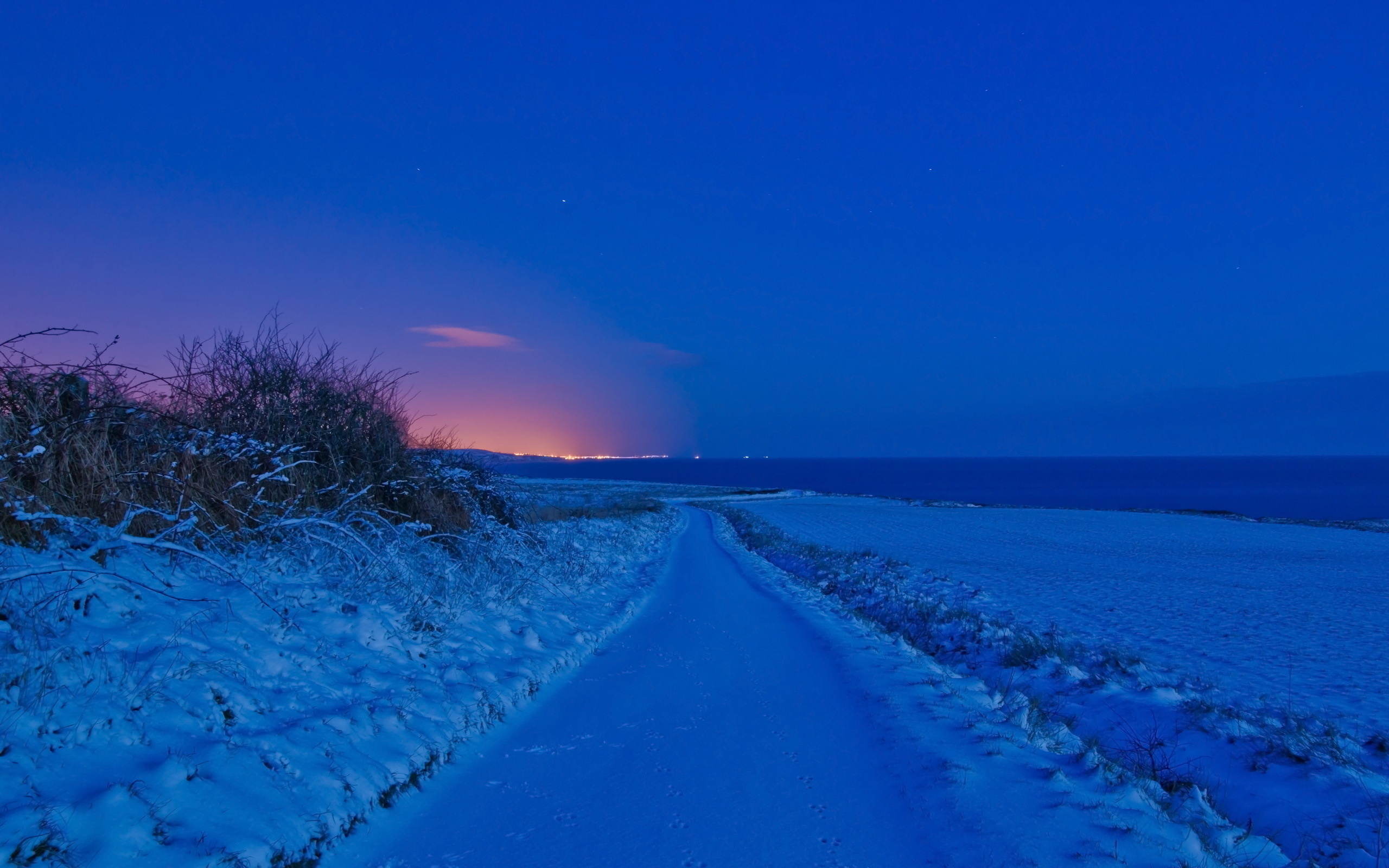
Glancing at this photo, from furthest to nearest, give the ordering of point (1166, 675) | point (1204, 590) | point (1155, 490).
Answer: point (1155, 490), point (1204, 590), point (1166, 675)

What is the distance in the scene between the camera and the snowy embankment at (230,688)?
355 centimetres

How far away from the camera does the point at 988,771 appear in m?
5.12

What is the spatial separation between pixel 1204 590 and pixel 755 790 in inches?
769

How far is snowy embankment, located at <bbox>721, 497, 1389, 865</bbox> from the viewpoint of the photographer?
5.34 meters

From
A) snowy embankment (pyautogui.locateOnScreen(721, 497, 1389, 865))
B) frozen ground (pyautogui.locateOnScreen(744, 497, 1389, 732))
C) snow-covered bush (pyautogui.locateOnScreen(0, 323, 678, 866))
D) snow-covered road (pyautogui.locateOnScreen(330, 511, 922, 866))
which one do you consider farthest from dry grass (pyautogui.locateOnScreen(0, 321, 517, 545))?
frozen ground (pyautogui.locateOnScreen(744, 497, 1389, 732))

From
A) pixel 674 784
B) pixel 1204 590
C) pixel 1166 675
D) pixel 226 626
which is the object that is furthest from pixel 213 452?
pixel 1204 590

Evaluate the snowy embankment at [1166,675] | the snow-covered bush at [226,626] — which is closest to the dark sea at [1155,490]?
the snowy embankment at [1166,675]

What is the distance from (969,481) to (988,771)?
578ft

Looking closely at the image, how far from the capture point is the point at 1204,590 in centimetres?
1883

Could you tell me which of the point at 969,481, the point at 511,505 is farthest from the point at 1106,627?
the point at 969,481

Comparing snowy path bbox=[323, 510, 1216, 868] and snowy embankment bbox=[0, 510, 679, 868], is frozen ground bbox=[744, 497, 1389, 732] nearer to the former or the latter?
snowy path bbox=[323, 510, 1216, 868]

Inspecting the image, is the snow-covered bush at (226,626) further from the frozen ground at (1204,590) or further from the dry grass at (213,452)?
the frozen ground at (1204,590)

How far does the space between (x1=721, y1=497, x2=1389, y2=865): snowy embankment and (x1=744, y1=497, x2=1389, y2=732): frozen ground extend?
0.11 m

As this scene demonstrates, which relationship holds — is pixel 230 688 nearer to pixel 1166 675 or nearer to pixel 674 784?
pixel 674 784
